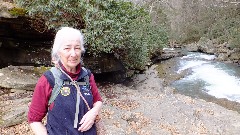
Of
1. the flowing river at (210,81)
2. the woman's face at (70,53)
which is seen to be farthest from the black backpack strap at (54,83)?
the flowing river at (210,81)

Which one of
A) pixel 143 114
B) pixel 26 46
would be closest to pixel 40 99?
pixel 143 114

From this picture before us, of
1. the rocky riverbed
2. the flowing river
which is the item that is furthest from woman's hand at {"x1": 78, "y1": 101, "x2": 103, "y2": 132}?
the flowing river

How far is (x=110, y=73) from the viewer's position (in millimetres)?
15320

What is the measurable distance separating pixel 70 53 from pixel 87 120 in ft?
1.80

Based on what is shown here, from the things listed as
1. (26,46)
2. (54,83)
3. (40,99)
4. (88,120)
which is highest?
(54,83)

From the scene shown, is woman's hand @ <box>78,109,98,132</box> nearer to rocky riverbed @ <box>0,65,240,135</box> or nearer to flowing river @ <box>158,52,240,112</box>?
rocky riverbed @ <box>0,65,240,135</box>

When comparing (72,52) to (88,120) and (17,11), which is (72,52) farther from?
(17,11)

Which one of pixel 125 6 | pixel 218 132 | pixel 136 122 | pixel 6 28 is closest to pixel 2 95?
pixel 6 28

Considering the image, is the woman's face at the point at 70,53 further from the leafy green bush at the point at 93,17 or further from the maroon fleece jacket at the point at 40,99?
the leafy green bush at the point at 93,17

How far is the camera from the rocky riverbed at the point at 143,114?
750 cm

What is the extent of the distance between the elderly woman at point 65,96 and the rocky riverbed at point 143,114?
4.93m

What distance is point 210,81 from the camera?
19.8m

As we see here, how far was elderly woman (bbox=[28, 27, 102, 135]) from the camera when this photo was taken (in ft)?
7.32

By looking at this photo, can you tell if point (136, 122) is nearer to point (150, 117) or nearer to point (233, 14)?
point (150, 117)
